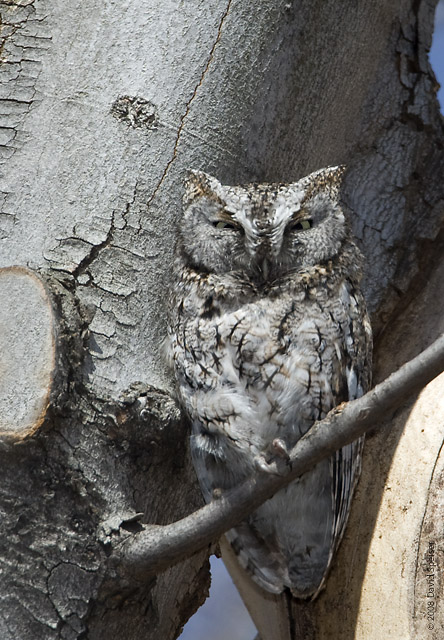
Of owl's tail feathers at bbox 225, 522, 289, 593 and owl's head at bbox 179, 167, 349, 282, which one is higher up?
owl's head at bbox 179, 167, 349, 282

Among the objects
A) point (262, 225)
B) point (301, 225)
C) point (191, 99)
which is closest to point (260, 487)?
point (262, 225)

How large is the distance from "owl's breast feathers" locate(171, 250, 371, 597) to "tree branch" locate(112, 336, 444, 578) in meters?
0.38

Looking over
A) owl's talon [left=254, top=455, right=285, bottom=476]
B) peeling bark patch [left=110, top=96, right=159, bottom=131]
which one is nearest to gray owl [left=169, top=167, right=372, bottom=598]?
peeling bark patch [left=110, top=96, right=159, bottom=131]

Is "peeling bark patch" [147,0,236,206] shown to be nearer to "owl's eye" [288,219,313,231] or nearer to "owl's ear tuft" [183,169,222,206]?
"owl's ear tuft" [183,169,222,206]

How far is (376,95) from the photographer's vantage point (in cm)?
233

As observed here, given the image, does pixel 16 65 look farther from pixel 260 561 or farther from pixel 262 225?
pixel 260 561

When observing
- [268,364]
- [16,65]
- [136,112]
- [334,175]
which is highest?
[16,65]

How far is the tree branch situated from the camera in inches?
48.7

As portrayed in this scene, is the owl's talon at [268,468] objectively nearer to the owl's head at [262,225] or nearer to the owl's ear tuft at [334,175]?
the owl's head at [262,225]

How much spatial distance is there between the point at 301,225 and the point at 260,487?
81 centimetres

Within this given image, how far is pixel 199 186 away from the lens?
1.87 m

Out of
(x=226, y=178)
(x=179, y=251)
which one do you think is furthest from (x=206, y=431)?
(x=226, y=178)

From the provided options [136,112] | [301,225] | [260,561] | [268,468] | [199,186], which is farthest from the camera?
[260,561]

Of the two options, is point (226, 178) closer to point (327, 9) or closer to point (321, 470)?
point (327, 9)
